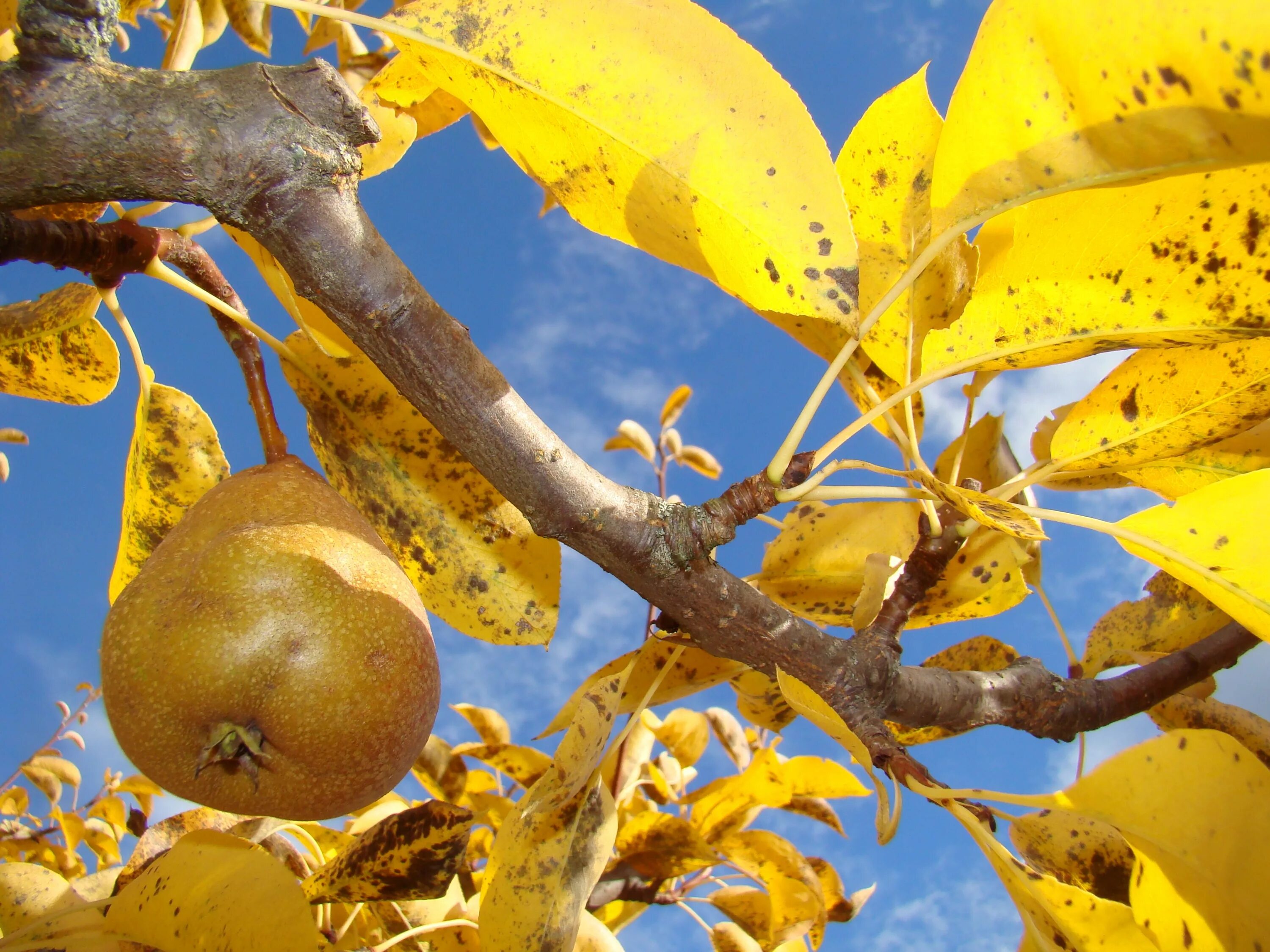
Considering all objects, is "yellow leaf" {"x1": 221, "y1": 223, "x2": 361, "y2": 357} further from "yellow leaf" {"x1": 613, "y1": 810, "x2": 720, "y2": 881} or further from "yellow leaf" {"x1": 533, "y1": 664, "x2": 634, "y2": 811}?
"yellow leaf" {"x1": 613, "y1": 810, "x2": 720, "y2": 881}

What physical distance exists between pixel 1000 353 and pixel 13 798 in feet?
9.67

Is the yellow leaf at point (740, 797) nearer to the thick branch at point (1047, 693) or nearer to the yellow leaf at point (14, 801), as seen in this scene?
the thick branch at point (1047, 693)

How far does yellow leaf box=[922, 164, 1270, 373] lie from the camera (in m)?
0.60

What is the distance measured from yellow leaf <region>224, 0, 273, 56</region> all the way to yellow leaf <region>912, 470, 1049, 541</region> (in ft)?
4.90

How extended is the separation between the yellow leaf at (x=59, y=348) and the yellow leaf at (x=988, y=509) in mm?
944

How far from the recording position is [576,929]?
0.79m

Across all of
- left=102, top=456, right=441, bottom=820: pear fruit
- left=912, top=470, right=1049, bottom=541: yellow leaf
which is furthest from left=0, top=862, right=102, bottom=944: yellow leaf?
left=912, top=470, right=1049, bottom=541: yellow leaf

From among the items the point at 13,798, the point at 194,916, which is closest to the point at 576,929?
the point at 194,916

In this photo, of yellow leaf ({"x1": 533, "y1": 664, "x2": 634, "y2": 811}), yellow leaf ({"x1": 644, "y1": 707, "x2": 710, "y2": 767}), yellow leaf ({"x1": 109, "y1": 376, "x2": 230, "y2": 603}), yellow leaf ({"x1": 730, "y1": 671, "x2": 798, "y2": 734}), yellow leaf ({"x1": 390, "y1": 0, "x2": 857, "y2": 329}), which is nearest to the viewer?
yellow leaf ({"x1": 390, "y1": 0, "x2": 857, "y2": 329})

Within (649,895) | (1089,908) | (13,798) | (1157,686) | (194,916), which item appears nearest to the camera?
(1089,908)

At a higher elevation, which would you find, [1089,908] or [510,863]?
[1089,908]

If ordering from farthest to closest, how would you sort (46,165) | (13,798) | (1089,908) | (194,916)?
(13,798)
(194,916)
(1089,908)
(46,165)

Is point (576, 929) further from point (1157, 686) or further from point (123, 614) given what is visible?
point (1157, 686)

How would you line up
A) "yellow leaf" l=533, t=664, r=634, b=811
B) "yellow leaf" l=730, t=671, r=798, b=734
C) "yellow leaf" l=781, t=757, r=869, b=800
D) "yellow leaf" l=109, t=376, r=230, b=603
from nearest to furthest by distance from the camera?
"yellow leaf" l=533, t=664, r=634, b=811
"yellow leaf" l=109, t=376, r=230, b=603
"yellow leaf" l=730, t=671, r=798, b=734
"yellow leaf" l=781, t=757, r=869, b=800
